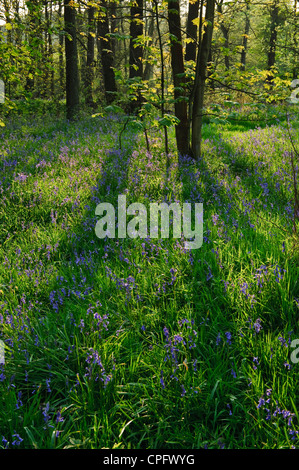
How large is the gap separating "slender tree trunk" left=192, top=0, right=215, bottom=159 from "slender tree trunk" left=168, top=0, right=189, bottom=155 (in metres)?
0.22

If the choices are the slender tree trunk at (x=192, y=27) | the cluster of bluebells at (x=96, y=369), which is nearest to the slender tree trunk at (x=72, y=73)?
the slender tree trunk at (x=192, y=27)

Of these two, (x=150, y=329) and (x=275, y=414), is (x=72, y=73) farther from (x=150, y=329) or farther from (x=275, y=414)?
(x=275, y=414)

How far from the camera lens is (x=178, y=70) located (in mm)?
6367

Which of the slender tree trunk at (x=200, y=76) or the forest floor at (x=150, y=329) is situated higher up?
the slender tree trunk at (x=200, y=76)

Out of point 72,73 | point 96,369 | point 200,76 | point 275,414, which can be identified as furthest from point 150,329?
point 72,73

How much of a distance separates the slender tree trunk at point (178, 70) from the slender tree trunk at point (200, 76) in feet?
0.71

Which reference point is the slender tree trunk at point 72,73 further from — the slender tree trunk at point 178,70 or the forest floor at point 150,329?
the forest floor at point 150,329

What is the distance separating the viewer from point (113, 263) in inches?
133

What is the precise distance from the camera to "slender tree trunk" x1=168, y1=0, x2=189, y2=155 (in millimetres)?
5891

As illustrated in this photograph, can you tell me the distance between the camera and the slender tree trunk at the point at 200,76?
18.8ft

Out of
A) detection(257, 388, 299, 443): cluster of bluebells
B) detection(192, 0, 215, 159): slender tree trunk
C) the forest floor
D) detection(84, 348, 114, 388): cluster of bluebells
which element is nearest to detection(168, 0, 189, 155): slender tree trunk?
detection(192, 0, 215, 159): slender tree trunk
